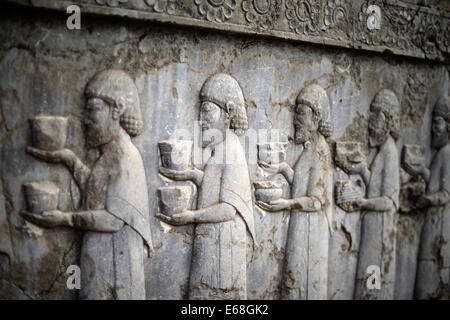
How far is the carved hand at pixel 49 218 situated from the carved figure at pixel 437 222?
336cm

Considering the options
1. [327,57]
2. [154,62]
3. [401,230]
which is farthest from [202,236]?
[401,230]

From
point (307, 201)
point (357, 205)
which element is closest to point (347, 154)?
point (357, 205)

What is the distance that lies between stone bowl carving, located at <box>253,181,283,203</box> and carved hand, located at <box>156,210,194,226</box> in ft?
2.03

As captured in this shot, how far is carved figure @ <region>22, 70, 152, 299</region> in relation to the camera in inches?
133

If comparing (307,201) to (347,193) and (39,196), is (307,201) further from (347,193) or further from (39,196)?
(39,196)

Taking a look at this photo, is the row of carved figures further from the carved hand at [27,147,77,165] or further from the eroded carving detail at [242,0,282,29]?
the eroded carving detail at [242,0,282,29]

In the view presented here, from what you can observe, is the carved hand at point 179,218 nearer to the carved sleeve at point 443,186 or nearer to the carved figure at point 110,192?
the carved figure at point 110,192

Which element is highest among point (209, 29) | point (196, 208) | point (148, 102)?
point (209, 29)

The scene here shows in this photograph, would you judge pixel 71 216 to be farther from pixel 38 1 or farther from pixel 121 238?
pixel 38 1

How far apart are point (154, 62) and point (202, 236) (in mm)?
1331

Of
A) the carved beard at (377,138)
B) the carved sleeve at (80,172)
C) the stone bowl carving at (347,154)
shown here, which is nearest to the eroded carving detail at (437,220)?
the carved beard at (377,138)

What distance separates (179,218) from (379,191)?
6.67ft

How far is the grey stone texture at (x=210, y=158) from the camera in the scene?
329 centimetres

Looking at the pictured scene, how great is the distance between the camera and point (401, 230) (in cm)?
492
